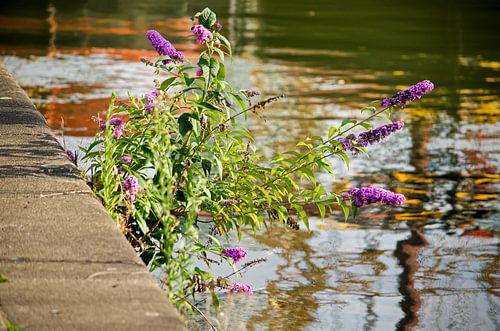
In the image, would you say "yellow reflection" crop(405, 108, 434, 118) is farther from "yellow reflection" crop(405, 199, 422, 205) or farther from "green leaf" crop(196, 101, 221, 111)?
"green leaf" crop(196, 101, 221, 111)

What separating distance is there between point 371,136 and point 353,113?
18.6 ft

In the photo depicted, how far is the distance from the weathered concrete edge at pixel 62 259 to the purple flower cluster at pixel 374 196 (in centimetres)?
107

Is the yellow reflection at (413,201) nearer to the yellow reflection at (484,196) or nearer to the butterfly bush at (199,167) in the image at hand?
the yellow reflection at (484,196)

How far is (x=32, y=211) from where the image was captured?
13.1 ft

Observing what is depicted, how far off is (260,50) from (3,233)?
10851 millimetres

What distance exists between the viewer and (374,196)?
457cm

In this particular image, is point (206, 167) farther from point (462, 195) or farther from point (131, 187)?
point (462, 195)

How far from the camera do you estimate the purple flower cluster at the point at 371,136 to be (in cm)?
464

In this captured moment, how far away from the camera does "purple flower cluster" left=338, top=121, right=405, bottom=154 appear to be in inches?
183

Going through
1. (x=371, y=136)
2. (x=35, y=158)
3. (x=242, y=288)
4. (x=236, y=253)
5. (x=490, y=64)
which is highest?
(x=371, y=136)

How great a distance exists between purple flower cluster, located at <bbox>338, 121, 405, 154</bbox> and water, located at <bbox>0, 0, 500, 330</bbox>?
0.65 meters

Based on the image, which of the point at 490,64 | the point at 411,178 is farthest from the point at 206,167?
the point at 490,64

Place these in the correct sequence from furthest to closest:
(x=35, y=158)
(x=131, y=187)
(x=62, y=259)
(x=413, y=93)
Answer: (x=35, y=158)
(x=413, y=93)
(x=131, y=187)
(x=62, y=259)

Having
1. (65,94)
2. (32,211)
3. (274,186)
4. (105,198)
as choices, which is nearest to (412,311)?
(274,186)
